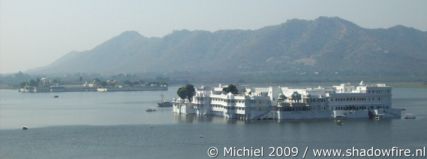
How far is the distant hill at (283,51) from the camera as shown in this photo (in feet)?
357

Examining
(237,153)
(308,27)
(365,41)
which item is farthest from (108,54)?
(237,153)

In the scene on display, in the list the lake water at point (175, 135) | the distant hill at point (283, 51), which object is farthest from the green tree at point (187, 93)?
the distant hill at point (283, 51)

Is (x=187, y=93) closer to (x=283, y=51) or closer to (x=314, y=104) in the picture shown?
(x=314, y=104)

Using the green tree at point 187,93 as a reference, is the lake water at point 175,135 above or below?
below

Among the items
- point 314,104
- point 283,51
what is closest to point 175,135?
point 314,104

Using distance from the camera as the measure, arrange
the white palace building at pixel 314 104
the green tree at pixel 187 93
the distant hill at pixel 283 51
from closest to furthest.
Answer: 1. the white palace building at pixel 314 104
2. the green tree at pixel 187 93
3. the distant hill at pixel 283 51

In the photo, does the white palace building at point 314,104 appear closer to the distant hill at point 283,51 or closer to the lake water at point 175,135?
the lake water at point 175,135

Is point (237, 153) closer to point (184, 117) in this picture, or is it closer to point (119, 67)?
point (184, 117)

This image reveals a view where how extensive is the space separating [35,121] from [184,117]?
15.1 feet

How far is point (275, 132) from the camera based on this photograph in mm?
21203

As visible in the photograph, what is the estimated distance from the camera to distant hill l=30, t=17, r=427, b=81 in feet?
357

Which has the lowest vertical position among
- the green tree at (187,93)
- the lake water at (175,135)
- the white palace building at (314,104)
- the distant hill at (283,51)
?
the lake water at (175,135)

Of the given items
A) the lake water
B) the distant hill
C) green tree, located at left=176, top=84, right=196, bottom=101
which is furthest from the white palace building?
the distant hill

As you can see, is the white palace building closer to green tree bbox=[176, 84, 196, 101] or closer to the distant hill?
green tree bbox=[176, 84, 196, 101]
